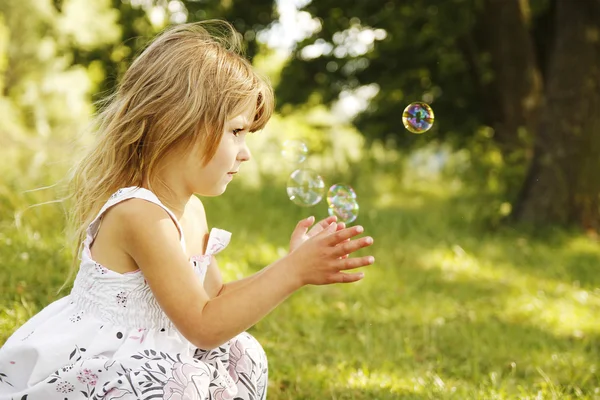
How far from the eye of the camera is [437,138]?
27.2 feet

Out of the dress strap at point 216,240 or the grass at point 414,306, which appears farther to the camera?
the grass at point 414,306

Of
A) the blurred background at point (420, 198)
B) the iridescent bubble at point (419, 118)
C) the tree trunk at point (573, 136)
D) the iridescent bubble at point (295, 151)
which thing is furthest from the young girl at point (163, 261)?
the tree trunk at point (573, 136)

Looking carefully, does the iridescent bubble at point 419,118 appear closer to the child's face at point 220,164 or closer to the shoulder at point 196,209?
the shoulder at point 196,209

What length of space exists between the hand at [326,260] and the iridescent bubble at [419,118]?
1.74m

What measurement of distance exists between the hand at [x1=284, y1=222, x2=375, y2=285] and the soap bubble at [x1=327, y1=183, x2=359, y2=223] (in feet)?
3.92

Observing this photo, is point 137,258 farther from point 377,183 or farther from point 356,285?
point 377,183

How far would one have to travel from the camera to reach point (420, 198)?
8836 millimetres

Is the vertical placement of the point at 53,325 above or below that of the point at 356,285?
above

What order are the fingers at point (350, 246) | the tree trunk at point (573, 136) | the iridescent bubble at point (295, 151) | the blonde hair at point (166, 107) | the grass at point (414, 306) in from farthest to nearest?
the tree trunk at point (573, 136)
the iridescent bubble at point (295, 151)
the grass at point (414, 306)
the blonde hair at point (166, 107)
the fingers at point (350, 246)

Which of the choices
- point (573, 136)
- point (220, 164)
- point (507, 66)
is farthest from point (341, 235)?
point (507, 66)

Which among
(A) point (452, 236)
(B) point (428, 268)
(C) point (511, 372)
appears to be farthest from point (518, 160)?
(C) point (511, 372)

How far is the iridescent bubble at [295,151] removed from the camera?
336 centimetres

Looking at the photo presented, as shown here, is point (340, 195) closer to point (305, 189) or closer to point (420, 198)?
point (305, 189)

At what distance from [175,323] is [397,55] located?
Result: 20.9 ft
